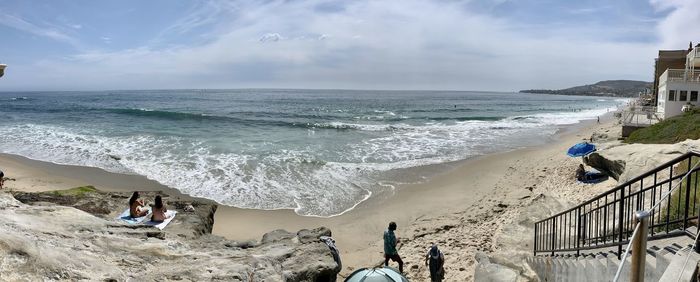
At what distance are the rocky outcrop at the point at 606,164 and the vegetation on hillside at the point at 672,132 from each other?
147 inches

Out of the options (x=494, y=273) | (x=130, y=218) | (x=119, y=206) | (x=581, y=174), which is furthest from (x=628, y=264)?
(x=581, y=174)

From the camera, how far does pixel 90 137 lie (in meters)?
30.2

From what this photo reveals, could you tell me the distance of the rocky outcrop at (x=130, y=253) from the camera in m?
4.98

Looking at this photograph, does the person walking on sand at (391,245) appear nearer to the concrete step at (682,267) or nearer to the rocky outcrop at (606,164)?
the concrete step at (682,267)

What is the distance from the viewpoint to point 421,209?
14.3 meters

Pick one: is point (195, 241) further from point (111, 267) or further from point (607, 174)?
point (607, 174)

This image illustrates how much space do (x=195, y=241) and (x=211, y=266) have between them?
61.5 inches

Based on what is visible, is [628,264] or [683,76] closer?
[628,264]

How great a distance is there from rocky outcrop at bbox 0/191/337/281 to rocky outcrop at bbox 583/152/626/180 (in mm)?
11404

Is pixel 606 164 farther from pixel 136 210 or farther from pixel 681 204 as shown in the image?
pixel 136 210

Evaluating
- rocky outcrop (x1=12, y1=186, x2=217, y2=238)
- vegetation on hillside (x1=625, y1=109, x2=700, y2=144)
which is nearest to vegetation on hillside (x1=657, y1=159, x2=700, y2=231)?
rocky outcrop (x1=12, y1=186, x2=217, y2=238)

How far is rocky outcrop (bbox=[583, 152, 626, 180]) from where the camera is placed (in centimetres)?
1416

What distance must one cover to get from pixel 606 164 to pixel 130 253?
1598cm

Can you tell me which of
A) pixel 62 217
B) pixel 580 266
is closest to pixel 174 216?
pixel 62 217
